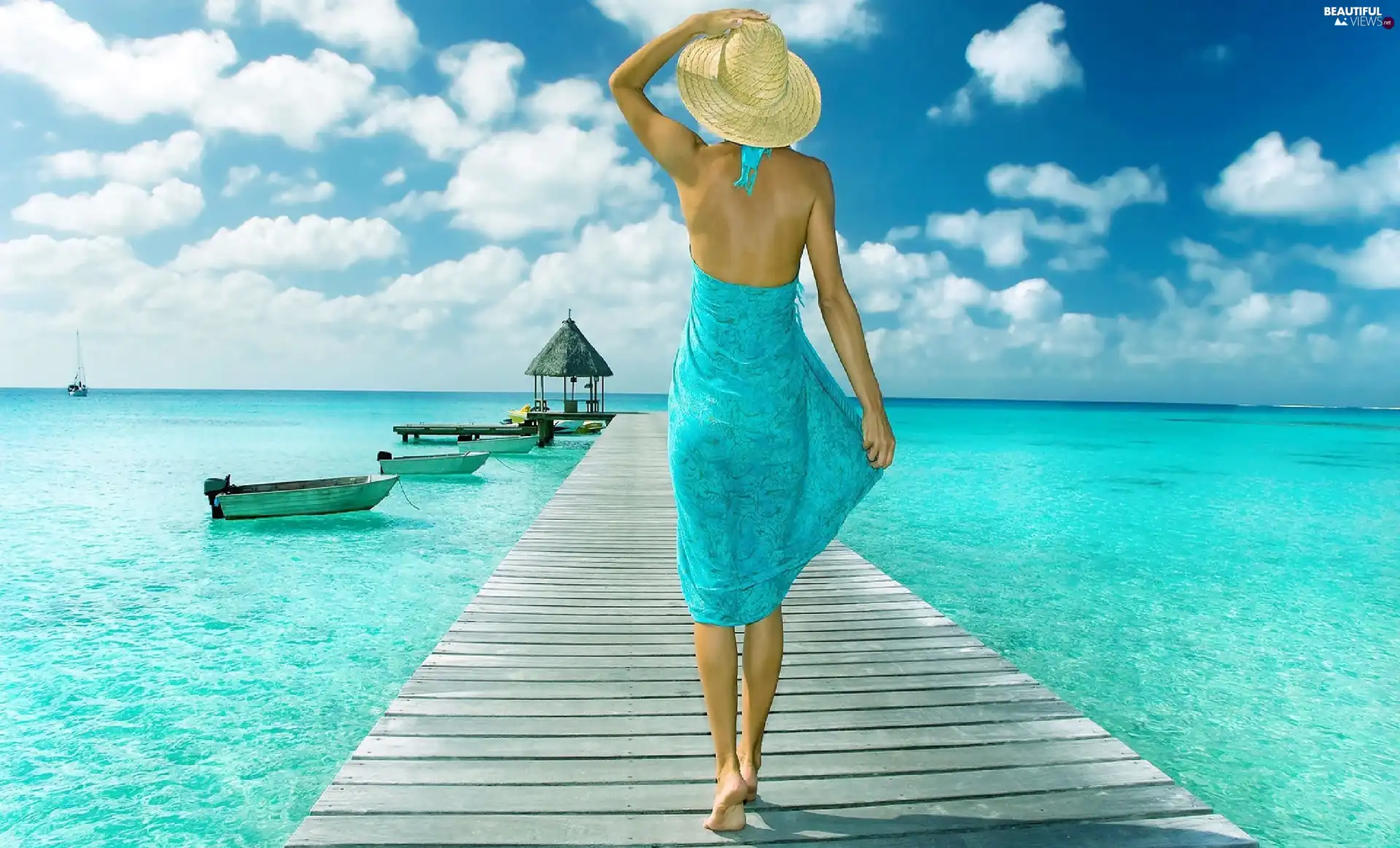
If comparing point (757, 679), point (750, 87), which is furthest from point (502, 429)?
point (750, 87)

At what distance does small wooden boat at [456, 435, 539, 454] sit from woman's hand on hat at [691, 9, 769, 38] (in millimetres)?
21247

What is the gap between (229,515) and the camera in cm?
1250

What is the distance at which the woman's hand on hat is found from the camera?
1810 mm

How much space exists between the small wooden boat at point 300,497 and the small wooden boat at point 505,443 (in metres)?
9.18

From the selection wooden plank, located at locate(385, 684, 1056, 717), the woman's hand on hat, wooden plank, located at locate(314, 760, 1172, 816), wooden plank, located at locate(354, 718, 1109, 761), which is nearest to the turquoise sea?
wooden plank, located at locate(385, 684, 1056, 717)

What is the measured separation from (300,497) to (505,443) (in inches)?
430

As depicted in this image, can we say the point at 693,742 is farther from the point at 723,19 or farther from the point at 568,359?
the point at 568,359

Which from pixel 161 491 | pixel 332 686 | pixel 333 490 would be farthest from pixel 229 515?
pixel 332 686

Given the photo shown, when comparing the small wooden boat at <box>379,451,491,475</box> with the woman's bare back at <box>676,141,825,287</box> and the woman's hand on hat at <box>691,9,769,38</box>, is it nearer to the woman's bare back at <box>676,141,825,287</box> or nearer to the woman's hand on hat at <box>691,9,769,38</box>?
the woman's bare back at <box>676,141,825,287</box>

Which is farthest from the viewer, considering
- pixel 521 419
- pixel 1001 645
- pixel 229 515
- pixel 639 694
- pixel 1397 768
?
pixel 521 419

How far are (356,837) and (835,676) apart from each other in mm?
2061

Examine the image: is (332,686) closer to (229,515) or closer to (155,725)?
(155,725)

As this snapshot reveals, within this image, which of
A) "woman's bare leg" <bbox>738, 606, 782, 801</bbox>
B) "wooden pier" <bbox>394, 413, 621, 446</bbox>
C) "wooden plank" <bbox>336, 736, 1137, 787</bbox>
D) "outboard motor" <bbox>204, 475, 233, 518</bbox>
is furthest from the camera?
"wooden pier" <bbox>394, 413, 621, 446</bbox>

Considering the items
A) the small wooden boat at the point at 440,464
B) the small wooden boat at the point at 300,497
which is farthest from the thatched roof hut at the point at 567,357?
the small wooden boat at the point at 300,497
